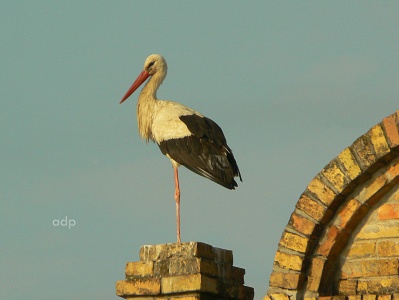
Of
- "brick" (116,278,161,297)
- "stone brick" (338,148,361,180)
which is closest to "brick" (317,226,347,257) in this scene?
"stone brick" (338,148,361,180)

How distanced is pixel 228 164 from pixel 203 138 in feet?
1.78

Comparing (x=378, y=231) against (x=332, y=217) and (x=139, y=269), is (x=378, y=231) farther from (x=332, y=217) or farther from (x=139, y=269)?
(x=139, y=269)

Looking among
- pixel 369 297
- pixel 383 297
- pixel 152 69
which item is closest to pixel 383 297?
pixel 383 297

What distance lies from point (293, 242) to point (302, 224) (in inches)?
6.5

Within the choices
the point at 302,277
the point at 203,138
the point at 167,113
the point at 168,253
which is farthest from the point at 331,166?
the point at 167,113

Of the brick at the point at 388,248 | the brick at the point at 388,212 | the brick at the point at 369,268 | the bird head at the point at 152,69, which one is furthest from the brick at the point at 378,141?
the bird head at the point at 152,69

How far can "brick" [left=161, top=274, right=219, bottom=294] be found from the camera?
8320mm

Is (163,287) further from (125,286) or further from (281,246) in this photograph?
(281,246)

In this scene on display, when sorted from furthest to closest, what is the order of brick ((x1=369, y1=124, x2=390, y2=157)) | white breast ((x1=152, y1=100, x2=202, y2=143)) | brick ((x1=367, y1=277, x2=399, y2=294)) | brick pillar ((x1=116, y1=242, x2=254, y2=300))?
white breast ((x1=152, y1=100, x2=202, y2=143)) < brick pillar ((x1=116, y1=242, x2=254, y2=300)) < brick ((x1=369, y1=124, x2=390, y2=157)) < brick ((x1=367, y1=277, x2=399, y2=294))

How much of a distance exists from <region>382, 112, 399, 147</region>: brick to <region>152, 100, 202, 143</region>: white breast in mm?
3169

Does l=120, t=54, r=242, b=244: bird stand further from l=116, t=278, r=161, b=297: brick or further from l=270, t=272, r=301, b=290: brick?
l=270, t=272, r=301, b=290: brick

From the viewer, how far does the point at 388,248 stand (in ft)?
26.8

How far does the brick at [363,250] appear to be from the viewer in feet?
27.0

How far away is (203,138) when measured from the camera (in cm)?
1070
